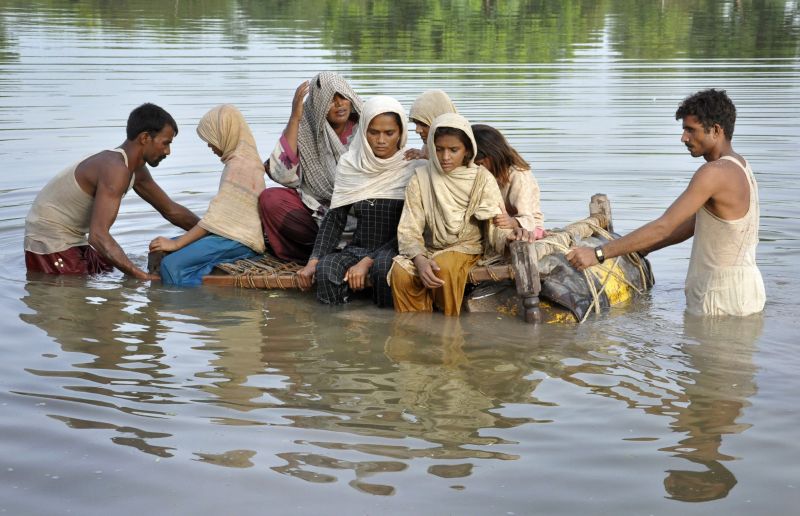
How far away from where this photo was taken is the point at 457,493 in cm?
377

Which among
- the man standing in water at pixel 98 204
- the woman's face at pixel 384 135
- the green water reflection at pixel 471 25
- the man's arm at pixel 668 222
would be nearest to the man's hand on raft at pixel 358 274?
the woman's face at pixel 384 135

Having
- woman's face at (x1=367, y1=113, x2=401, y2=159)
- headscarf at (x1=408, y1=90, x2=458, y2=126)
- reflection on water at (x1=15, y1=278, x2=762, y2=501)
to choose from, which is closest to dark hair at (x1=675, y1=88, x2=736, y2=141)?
reflection on water at (x1=15, y1=278, x2=762, y2=501)

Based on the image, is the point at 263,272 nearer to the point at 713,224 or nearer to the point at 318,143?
the point at 318,143

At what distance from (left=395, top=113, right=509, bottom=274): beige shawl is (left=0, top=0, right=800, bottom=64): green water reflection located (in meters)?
11.7

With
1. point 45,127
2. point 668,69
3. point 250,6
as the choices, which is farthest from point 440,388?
point 250,6

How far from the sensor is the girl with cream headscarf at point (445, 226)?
579 centimetres

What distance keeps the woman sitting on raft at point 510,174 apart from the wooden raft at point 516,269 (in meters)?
0.18

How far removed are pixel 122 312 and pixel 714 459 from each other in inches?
143

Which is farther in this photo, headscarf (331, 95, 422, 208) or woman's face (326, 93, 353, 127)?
woman's face (326, 93, 353, 127)

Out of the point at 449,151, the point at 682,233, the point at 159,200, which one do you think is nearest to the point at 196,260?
the point at 159,200

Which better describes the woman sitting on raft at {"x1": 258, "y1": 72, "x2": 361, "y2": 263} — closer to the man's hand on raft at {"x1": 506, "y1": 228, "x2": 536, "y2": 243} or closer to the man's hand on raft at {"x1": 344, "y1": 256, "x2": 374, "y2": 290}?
the man's hand on raft at {"x1": 344, "y1": 256, "x2": 374, "y2": 290}

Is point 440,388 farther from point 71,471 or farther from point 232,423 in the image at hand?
point 71,471

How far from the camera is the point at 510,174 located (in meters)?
6.04

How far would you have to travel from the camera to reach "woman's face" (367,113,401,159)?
606 cm
